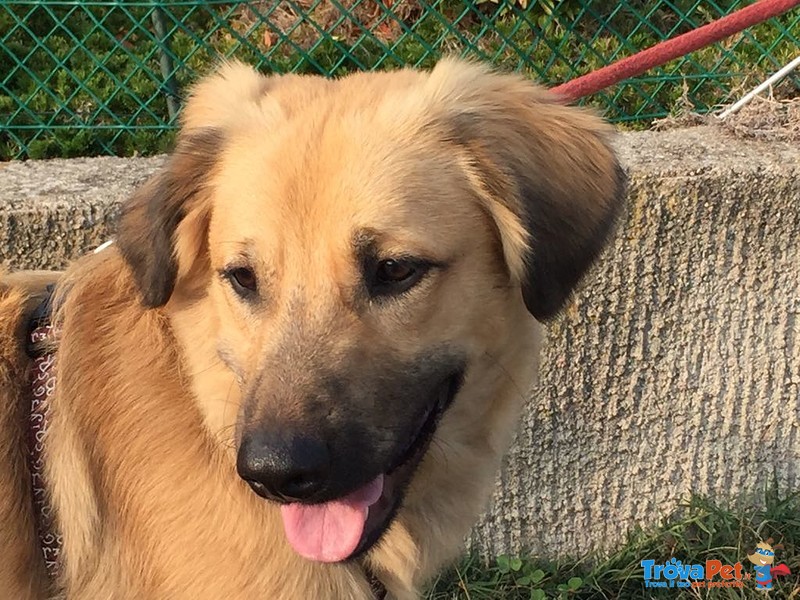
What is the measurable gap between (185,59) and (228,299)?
6.92 ft

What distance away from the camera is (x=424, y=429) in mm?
1966

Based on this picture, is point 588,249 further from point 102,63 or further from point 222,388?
point 102,63

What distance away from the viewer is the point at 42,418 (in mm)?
2008

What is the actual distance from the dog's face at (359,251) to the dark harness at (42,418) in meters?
0.26

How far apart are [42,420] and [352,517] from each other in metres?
0.76

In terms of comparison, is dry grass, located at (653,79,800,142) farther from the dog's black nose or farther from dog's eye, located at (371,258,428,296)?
the dog's black nose

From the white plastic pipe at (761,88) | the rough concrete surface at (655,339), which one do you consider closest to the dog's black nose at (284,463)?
the rough concrete surface at (655,339)

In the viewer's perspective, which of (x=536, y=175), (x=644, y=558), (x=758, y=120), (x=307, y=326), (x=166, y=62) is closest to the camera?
(x=307, y=326)

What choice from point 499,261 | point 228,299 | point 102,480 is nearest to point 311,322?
point 228,299

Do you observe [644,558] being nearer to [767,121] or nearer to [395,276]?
[767,121]

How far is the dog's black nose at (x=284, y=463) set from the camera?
5.36 feet

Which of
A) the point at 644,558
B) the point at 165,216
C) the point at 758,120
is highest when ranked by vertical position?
the point at 758,120

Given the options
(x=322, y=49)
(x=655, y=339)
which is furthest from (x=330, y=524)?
(x=322, y=49)

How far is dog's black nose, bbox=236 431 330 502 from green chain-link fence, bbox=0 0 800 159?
2188 mm
